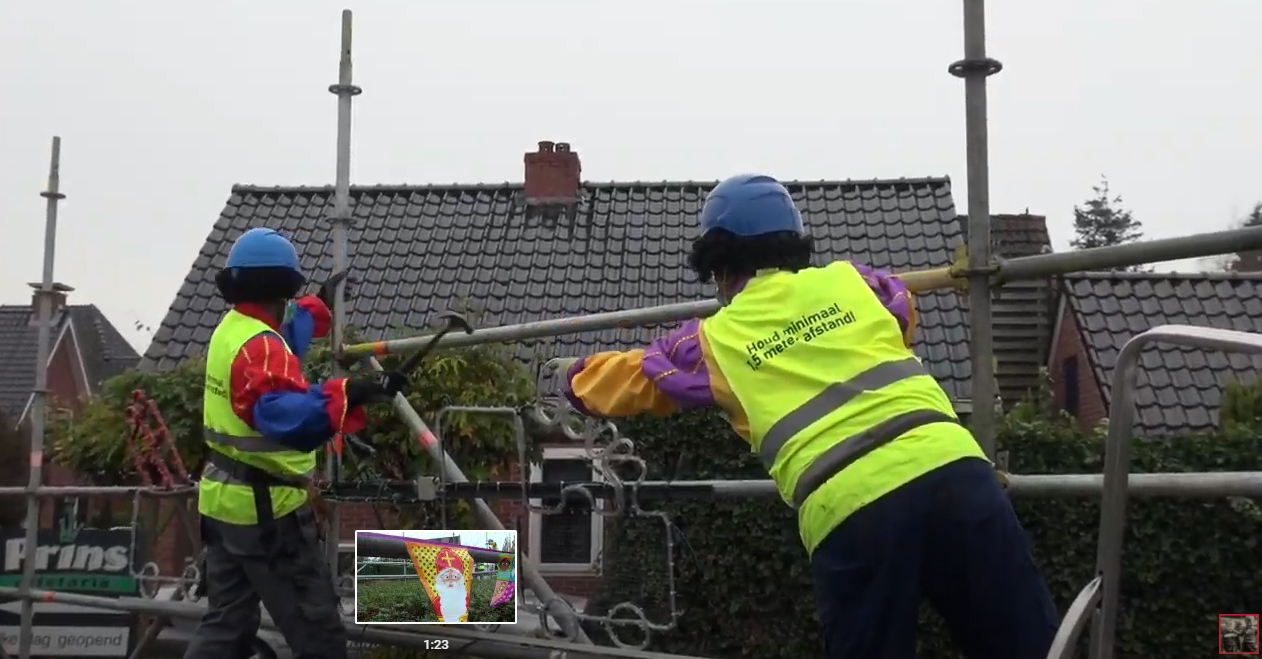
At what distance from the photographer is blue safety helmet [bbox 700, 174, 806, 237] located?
7.93ft

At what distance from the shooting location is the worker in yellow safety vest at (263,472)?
3.10 m

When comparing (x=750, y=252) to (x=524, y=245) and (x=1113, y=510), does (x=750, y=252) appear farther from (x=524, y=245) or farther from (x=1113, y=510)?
(x=524, y=245)

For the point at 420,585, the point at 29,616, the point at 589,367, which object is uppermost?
the point at 589,367

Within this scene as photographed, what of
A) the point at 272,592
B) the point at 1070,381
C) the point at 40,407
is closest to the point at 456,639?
the point at 272,592

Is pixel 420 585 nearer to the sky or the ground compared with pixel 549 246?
nearer to the ground

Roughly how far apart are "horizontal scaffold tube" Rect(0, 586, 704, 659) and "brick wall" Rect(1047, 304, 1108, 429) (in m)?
7.66

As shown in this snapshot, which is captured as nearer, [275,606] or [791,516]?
[275,606]

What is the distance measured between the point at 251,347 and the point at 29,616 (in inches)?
101

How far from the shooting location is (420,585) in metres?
3.73

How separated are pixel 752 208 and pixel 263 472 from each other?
1637mm

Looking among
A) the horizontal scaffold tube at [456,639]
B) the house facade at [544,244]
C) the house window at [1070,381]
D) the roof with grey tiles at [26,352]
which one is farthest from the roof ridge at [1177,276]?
the roof with grey tiles at [26,352]

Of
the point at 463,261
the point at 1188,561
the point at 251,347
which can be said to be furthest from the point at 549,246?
the point at 251,347

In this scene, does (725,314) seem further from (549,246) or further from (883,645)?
(549,246)

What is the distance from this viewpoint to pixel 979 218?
2.56 m
